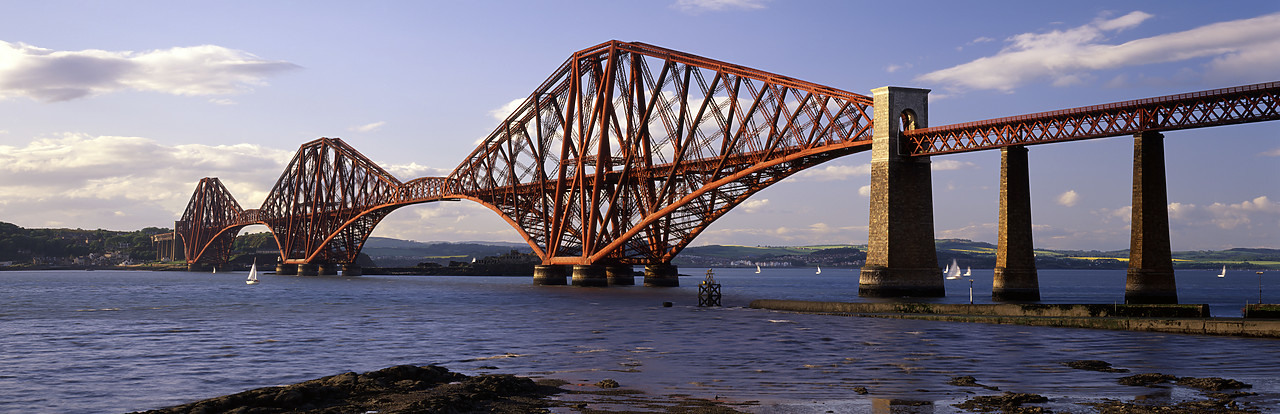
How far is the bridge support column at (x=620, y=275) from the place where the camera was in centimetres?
11525

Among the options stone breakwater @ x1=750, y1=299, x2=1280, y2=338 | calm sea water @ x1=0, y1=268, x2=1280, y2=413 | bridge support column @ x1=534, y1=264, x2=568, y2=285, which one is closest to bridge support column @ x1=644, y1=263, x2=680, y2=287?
bridge support column @ x1=534, y1=264, x2=568, y2=285

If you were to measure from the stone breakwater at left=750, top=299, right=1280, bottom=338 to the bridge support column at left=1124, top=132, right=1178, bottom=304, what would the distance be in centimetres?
545

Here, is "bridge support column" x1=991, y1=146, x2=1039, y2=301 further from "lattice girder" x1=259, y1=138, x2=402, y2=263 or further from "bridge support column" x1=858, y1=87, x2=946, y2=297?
"lattice girder" x1=259, y1=138, x2=402, y2=263

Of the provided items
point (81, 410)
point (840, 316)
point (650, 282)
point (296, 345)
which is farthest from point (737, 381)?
point (650, 282)

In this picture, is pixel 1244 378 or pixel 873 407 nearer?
pixel 873 407

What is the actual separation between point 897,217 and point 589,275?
4838 cm

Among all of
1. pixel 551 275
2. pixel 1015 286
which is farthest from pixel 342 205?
pixel 1015 286

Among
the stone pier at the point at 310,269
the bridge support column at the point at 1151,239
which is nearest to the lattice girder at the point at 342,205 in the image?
the stone pier at the point at 310,269

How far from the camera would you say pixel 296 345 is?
41.0m

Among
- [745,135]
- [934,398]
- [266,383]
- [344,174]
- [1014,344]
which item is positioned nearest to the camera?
[934,398]

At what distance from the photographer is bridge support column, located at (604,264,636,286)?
11525 cm

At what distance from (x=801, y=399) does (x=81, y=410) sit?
16.1m

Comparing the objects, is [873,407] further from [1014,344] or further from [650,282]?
[650,282]

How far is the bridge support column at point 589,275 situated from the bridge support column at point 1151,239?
62826mm
